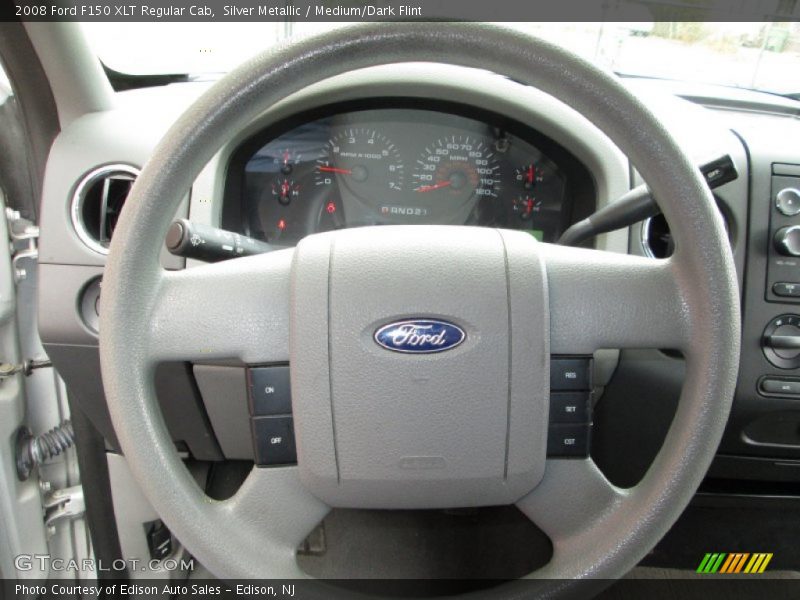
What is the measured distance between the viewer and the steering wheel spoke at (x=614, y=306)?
0.68m

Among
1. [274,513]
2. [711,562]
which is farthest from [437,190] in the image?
[711,562]

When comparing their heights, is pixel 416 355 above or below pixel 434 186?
below

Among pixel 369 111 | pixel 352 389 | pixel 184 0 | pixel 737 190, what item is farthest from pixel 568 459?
pixel 184 0

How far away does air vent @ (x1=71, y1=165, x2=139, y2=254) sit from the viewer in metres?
0.99

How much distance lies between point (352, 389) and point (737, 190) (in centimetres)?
74

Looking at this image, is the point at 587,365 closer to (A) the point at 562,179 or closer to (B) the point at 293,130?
(A) the point at 562,179

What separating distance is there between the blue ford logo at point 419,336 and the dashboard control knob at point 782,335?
0.63 m

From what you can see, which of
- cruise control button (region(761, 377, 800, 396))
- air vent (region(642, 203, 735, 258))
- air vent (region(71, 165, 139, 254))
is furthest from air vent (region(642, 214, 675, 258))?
air vent (region(71, 165, 139, 254))

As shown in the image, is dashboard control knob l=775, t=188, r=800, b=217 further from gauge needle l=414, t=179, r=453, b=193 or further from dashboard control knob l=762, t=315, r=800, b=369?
gauge needle l=414, t=179, r=453, b=193

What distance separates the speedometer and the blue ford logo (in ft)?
1.94

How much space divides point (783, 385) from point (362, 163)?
817mm

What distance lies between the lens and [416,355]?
2.19ft

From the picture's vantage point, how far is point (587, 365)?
0.72m

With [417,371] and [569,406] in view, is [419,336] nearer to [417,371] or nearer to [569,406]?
[417,371]
